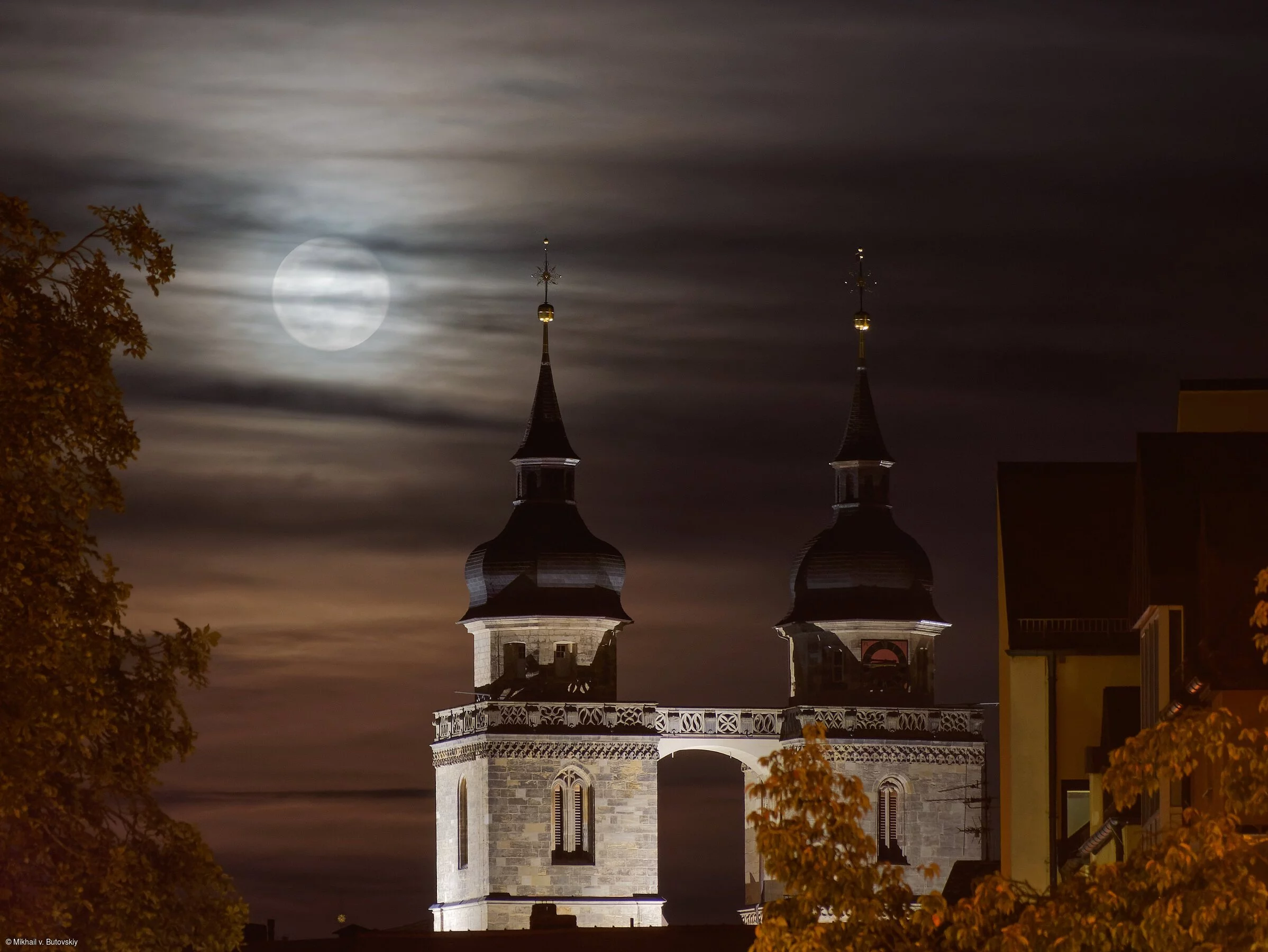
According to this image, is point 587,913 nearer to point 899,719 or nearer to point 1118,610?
point 899,719

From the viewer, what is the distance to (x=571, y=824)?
113 metres

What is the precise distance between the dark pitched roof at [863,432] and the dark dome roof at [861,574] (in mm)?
1728

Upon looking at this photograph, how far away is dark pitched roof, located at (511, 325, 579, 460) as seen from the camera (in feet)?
389

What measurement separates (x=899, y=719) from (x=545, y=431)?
15053mm

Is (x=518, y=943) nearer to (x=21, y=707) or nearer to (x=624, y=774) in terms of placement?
(x=624, y=774)

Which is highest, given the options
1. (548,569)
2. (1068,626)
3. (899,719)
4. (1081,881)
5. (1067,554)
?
(548,569)

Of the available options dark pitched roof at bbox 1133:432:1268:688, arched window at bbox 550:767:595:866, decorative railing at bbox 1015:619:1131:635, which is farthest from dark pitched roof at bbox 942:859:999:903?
arched window at bbox 550:767:595:866

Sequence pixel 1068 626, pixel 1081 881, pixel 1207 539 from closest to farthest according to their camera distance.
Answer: pixel 1081 881 < pixel 1207 539 < pixel 1068 626

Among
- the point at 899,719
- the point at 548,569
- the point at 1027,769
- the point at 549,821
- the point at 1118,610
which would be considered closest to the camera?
the point at 1118,610

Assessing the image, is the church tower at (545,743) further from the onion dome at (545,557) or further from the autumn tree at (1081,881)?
the autumn tree at (1081,881)

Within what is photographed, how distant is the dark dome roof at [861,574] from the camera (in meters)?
119

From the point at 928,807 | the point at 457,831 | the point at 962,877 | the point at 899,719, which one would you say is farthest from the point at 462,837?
the point at 962,877

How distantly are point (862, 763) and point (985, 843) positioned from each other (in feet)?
20.0

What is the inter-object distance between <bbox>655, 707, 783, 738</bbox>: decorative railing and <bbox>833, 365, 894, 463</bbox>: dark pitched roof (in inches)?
351
